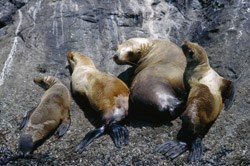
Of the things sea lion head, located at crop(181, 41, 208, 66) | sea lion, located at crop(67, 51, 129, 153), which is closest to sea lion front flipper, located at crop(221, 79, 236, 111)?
sea lion head, located at crop(181, 41, 208, 66)

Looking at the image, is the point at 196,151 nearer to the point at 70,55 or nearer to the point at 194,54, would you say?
the point at 194,54

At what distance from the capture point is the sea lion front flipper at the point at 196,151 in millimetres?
6086

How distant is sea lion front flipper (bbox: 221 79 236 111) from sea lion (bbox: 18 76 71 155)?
6.26 feet

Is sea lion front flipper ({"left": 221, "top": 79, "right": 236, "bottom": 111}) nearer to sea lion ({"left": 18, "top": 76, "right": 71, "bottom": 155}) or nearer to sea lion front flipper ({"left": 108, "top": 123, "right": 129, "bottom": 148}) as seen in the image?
sea lion front flipper ({"left": 108, "top": 123, "right": 129, "bottom": 148})

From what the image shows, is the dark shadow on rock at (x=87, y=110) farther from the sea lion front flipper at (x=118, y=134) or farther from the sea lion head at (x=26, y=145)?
the sea lion head at (x=26, y=145)

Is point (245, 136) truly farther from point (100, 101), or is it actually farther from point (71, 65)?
point (71, 65)

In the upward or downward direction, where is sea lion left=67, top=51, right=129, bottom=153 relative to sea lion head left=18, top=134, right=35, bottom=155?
downward

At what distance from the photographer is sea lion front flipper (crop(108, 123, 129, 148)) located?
256 inches

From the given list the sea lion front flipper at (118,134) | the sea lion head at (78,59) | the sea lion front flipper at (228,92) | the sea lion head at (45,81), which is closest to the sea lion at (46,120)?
the sea lion head at (45,81)

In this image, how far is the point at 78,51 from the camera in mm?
8852

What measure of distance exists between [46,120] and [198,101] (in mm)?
1788

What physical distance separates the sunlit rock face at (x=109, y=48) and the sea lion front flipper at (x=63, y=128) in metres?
0.07

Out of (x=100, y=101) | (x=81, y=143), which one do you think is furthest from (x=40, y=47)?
(x=81, y=143)

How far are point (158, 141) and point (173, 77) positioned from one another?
3.51 ft
